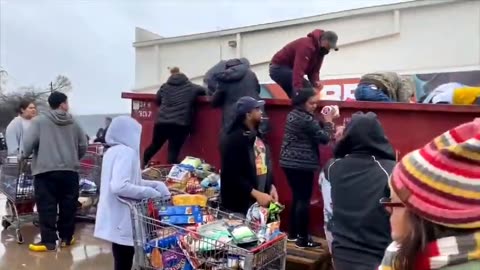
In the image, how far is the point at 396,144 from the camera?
4980 millimetres

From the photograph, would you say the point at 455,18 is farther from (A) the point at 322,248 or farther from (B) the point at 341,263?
(B) the point at 341,263

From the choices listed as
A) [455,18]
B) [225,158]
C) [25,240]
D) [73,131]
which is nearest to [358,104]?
[225,158]

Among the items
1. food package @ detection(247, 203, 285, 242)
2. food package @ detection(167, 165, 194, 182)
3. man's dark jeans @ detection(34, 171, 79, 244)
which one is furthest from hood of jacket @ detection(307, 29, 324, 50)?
man's dark jeans @ detection(34, 171, 79, 244)

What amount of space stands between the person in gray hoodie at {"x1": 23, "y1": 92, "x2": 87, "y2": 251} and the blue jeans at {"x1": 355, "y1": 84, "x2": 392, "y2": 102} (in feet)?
11.0

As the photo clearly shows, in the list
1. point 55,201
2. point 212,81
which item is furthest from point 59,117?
point 212,81

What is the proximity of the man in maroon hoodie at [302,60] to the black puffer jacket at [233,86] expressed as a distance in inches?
17.9

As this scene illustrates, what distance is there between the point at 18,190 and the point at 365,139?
5.26 meters

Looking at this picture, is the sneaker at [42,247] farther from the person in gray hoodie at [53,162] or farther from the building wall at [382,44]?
the building wall at [382,44]

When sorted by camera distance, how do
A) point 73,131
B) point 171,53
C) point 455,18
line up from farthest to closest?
point 171,53 < point 455,18 < point 73,131

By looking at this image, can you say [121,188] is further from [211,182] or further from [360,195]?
[360,195]

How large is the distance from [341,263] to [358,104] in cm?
212

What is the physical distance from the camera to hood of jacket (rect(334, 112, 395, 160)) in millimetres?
3340

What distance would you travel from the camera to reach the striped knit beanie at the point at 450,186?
146cm

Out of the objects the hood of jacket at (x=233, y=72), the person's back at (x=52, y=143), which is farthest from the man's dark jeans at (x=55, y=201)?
the hood of jacket at (x=233, y=72)
